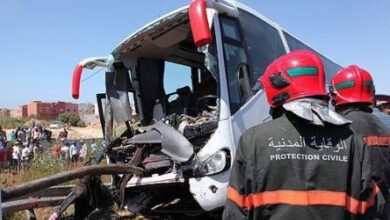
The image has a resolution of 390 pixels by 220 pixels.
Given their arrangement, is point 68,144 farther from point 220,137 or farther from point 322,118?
point 322,118

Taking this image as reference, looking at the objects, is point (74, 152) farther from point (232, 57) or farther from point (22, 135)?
point (232, 57)

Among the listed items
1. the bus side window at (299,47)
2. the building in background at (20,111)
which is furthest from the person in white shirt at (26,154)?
the building in background at (20,111)

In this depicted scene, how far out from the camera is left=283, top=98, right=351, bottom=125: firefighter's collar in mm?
2190

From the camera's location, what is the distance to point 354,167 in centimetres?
225

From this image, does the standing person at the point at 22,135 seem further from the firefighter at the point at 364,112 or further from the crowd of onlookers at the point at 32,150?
the firefighter at the point at 364,112

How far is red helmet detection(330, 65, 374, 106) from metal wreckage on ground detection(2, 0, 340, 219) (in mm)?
1457

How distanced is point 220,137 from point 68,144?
13.9m

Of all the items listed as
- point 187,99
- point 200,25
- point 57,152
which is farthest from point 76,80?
point 57,152

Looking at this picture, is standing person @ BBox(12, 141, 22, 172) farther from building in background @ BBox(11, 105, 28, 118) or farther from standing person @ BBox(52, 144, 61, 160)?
building in background @ BBox(11, 105, 28, 118)

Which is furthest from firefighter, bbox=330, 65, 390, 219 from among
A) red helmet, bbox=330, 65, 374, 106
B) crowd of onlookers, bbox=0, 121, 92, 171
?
crowd of onlookers, bbox=0, 121, 92, 171

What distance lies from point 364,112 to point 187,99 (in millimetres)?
4142

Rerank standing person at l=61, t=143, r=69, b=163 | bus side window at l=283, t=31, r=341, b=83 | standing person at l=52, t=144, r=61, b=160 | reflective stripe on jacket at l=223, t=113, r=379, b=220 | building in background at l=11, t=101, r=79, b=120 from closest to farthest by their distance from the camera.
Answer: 1. reflective stripe on jacket at l=223, t=113, r=379, b=220
2. bus side window at l=283, t=31, r=341, b=83
3. standing person at l=52, t=144, r=61, b=160
4. standing person at l=61, t=143, r=69, b=163
5. building in background at l=11, t=101, r=79, b=120

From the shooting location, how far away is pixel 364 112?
354 cm

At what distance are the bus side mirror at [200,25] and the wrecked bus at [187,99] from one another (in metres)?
0.01
